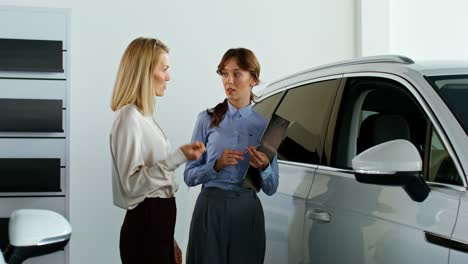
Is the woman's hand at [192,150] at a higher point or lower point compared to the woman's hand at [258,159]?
higher

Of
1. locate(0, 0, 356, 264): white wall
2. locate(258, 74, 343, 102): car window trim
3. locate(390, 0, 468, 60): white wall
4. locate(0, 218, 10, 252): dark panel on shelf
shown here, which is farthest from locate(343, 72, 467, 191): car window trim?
locate(390, 0, 468, 60): white wall

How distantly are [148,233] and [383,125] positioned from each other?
3.56 ft

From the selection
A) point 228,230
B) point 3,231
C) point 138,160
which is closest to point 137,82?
point 138,160

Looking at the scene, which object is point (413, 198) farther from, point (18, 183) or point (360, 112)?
point (18, 183)

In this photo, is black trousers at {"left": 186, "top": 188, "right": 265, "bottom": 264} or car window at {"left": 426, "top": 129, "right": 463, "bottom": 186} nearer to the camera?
car window at {"left": 426, "top": 129, "right": 463, "bottom": 186}

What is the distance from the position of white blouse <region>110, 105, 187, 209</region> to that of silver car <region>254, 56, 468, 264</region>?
66 cm

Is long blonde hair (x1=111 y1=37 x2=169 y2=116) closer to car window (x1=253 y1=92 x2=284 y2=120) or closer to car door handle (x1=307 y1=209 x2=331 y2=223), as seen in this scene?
car door handle (x1=307 y1=209 x2=331 y2=223)

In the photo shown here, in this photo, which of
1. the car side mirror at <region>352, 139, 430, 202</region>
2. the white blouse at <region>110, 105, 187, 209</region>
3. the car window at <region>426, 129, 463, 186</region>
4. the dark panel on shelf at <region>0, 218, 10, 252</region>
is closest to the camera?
the car side mirror at <region>352, 139, 430, 202</region>

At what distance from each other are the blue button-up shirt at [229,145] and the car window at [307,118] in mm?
204

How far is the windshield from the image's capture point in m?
2.73

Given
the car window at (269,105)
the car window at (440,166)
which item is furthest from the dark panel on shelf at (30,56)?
the car window at (440,166)

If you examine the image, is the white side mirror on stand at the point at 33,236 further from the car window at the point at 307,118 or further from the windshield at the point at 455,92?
the car window at the point at 307,118

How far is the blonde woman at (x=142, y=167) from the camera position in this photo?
3162mm

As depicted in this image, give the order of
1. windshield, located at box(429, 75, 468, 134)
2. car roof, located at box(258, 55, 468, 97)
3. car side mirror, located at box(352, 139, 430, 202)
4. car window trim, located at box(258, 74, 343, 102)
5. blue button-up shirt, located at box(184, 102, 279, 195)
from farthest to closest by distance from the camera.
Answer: car window trim, located at box(258, 74, 343, 102)
blue button-up shirt, located at box(184, 102, 279, 195)
car roof, located at box(258, 55, 468, 97)
windshield, located at box(429, 75, 468, 134)
car side mirror, located at box(352, 139, 430, 202)
